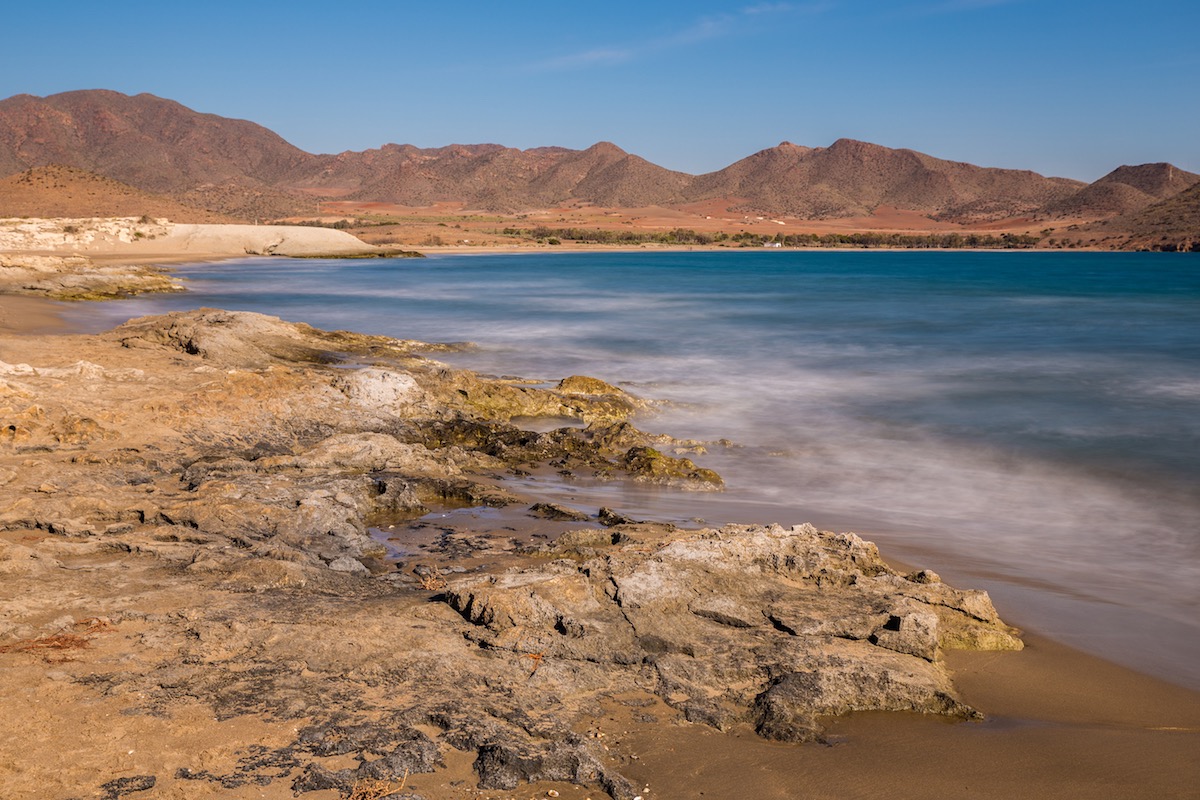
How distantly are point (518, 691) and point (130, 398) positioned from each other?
6210 mm

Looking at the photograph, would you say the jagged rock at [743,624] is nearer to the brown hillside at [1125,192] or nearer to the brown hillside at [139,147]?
the brown hillside at [139,147]

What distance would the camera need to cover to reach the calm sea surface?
275 inches

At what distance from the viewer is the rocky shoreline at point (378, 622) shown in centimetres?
339

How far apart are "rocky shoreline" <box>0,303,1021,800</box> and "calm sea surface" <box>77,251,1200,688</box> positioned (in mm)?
1486

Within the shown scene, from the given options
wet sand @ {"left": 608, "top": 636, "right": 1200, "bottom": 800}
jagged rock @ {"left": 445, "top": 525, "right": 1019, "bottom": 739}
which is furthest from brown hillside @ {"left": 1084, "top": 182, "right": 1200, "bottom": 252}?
wet sand @ {"left": 608, "top": 636, "right": 1200, "bottom": 800}

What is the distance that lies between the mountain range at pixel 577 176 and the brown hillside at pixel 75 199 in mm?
52905

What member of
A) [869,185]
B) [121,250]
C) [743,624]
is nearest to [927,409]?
[743,624]

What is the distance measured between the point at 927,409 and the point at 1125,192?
5741 inches

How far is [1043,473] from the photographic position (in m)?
10.5

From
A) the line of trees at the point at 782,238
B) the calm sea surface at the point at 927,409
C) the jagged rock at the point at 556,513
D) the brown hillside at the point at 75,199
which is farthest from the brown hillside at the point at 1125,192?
the jagged rock at the point at 556,513

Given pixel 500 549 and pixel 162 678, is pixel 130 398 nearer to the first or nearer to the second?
pixel 500 549

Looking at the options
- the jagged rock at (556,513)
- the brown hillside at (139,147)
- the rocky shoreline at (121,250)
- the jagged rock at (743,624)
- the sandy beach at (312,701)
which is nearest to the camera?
the sandy beach at (312,701)

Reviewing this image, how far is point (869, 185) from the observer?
16950 centimetres

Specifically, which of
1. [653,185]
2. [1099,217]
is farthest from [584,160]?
[1099,217]
